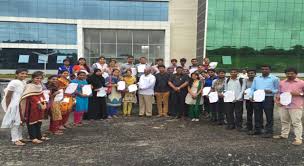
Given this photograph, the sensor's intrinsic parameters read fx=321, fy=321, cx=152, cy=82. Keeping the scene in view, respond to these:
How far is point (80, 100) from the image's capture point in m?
8.90

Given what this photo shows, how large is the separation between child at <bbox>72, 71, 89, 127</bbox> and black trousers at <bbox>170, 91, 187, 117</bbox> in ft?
9.06

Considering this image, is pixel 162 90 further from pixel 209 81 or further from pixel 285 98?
pixel 285 98

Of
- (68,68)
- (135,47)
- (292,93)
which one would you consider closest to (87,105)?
(68,68)

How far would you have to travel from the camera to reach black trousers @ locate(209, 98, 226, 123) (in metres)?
9.05

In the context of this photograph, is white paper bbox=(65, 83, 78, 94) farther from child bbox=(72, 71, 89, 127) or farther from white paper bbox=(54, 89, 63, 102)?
white paper bbox=(54, 89, 63, 102)

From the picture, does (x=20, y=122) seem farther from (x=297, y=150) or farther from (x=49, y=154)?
(x=297, y=150)

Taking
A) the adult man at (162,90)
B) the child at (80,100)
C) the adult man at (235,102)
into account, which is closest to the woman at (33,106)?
the child at (80,100)

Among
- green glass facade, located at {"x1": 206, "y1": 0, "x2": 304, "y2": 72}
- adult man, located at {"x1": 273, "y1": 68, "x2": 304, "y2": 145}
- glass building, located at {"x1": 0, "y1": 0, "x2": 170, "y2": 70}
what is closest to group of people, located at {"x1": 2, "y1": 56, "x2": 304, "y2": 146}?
adult man, located at {"x1": 273, "y1": 68, "x2": 304, "y2": 145}

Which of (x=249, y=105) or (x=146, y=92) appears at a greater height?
(x=146, y=92)

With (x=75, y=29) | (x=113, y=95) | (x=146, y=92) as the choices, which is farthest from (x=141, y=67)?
(x=75, y=29)

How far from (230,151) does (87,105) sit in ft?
14.4

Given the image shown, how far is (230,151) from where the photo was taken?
20.6ft

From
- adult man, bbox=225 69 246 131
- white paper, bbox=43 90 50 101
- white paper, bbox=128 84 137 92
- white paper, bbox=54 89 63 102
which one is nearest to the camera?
white paper, bbox=43 90 50 101

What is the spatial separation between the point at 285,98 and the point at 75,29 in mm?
41705
